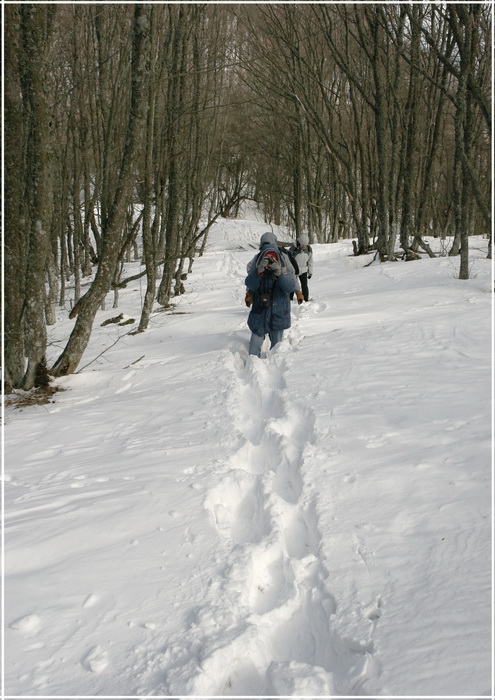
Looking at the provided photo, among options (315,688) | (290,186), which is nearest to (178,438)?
(315,688)

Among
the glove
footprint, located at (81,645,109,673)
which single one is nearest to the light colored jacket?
the glove

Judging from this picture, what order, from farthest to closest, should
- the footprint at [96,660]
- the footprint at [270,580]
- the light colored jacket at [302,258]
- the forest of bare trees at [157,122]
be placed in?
the light colored jacket at [302,258]
the forest of bare trees at [157,122]
the footprint at [270,580]
the footprint at [96,660]

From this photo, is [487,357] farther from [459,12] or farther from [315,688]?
[459,12]

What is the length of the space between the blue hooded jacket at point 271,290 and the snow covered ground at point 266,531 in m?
0.95

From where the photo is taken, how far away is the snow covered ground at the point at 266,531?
2086 mm

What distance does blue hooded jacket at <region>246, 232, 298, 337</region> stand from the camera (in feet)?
21.1

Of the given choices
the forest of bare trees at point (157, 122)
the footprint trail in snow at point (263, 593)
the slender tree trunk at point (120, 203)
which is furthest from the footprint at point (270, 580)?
the slender tree trunk at point (120, 203)

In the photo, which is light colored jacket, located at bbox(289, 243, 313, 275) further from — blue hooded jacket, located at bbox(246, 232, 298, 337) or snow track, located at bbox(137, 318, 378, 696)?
snow track, located at bbox(137, 318, 378, 696)

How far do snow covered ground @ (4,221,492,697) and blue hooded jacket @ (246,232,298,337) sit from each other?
945 millimetres

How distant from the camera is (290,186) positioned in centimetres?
3141

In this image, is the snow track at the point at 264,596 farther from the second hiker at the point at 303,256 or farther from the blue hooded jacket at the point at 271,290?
the second hiker at the point at 303,256

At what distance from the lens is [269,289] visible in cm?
654

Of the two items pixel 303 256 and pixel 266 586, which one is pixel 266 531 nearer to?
pixel 266 586

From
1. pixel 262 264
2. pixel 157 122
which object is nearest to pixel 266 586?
pixel 262 264
